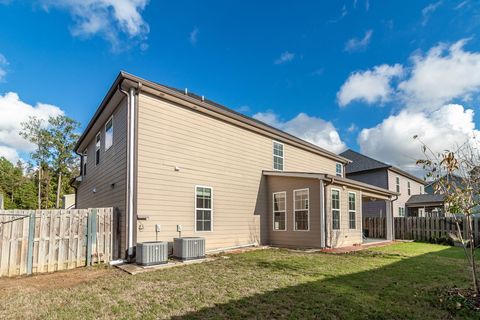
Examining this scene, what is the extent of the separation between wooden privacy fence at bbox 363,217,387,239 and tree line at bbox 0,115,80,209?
32.8 metres

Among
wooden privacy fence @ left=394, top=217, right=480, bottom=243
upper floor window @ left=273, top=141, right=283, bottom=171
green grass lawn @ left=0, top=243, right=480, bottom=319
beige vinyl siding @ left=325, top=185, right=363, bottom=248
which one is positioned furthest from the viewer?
wooden privacy fence @ left=394, top=217, right=480, bottom=243

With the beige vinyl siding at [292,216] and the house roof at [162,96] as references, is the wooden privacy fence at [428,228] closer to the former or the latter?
the beige vinyl siding at [292,216]

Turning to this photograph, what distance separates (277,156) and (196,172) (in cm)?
502

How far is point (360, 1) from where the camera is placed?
11.4 meters

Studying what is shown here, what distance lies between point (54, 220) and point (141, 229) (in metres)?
2.13

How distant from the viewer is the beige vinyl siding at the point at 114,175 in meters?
8.72

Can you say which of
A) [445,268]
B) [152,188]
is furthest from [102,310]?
[445,268]

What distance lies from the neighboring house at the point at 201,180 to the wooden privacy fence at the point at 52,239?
69 cm

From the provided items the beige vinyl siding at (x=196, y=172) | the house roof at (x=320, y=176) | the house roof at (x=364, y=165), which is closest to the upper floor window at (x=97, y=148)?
the beige vinyl siding at (x=196, y=172)

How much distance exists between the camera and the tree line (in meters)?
34.4

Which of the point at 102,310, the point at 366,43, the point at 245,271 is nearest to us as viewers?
the point at 102,310

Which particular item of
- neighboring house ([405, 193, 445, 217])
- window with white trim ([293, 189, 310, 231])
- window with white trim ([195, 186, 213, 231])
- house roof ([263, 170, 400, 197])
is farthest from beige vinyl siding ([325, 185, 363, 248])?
neighboring house ([405, 193, 445, 217])

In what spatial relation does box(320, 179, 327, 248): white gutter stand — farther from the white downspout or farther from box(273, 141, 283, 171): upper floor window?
the white downspout

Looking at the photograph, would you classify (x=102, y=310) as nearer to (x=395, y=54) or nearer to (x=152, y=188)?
(x=152, y=188)
